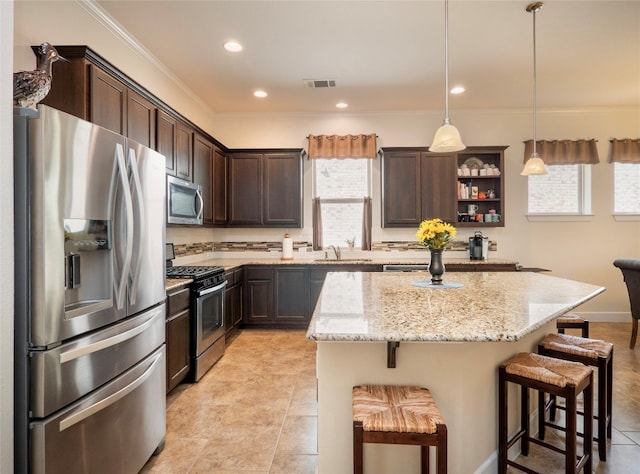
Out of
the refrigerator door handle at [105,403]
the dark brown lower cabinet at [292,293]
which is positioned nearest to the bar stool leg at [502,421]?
the refrigerator door handle at [105,403]

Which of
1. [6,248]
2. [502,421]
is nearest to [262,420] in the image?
[502,421]

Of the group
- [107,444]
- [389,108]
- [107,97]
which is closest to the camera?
[107,444]

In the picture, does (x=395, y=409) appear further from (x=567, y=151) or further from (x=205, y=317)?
(x=567, y=151)

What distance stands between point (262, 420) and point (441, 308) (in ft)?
4.94

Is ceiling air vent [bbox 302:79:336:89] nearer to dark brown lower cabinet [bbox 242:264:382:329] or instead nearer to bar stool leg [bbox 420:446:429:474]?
dark brown lower cabinet [bbox 242:264:382:329]

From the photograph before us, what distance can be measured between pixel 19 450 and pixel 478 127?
567 cm

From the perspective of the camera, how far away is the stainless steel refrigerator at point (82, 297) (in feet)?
4.33

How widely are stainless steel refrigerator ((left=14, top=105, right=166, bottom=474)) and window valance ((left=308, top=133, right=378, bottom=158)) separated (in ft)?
10.9

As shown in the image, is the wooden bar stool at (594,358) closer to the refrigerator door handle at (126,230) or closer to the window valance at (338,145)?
the refrigerator door handle at (126,230)

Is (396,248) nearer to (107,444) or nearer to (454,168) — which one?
(454,168)

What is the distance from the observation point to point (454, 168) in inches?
191

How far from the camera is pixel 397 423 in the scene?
1.30m

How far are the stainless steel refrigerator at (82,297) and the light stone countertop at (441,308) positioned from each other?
94cm

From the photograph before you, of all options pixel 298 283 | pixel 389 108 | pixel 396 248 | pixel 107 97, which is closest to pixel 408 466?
pixel 107 97
